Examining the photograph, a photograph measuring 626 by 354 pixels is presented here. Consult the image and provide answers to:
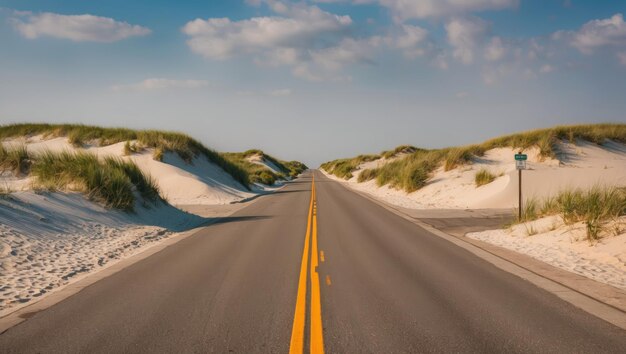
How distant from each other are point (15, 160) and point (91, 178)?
7166mm

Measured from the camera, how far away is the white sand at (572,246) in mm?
7496

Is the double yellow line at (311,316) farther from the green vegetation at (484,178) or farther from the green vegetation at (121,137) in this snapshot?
the green vegetation at (121,137)

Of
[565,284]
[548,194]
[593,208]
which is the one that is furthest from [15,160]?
[548,194]

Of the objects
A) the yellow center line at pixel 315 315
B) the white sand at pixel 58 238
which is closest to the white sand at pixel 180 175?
the white sand at pixel 58 238

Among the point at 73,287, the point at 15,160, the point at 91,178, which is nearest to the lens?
the point at 73,287

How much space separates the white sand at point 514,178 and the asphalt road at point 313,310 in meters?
12.4

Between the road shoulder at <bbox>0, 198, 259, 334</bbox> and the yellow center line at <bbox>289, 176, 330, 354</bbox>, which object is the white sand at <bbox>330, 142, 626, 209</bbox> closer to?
the yellow center line at <bbox>289, 176, 330, 354</bbox>

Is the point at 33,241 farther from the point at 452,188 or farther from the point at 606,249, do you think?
the point at 452,188

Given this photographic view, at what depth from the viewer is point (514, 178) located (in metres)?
21.0

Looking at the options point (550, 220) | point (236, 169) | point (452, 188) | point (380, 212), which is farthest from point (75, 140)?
point (550, 220)

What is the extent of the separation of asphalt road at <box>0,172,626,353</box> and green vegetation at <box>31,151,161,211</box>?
5914mm

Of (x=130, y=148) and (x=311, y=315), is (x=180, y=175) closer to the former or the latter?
(x=130, y=148)

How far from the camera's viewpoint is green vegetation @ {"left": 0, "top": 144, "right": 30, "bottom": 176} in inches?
702

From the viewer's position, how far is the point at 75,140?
31094 millimetres
